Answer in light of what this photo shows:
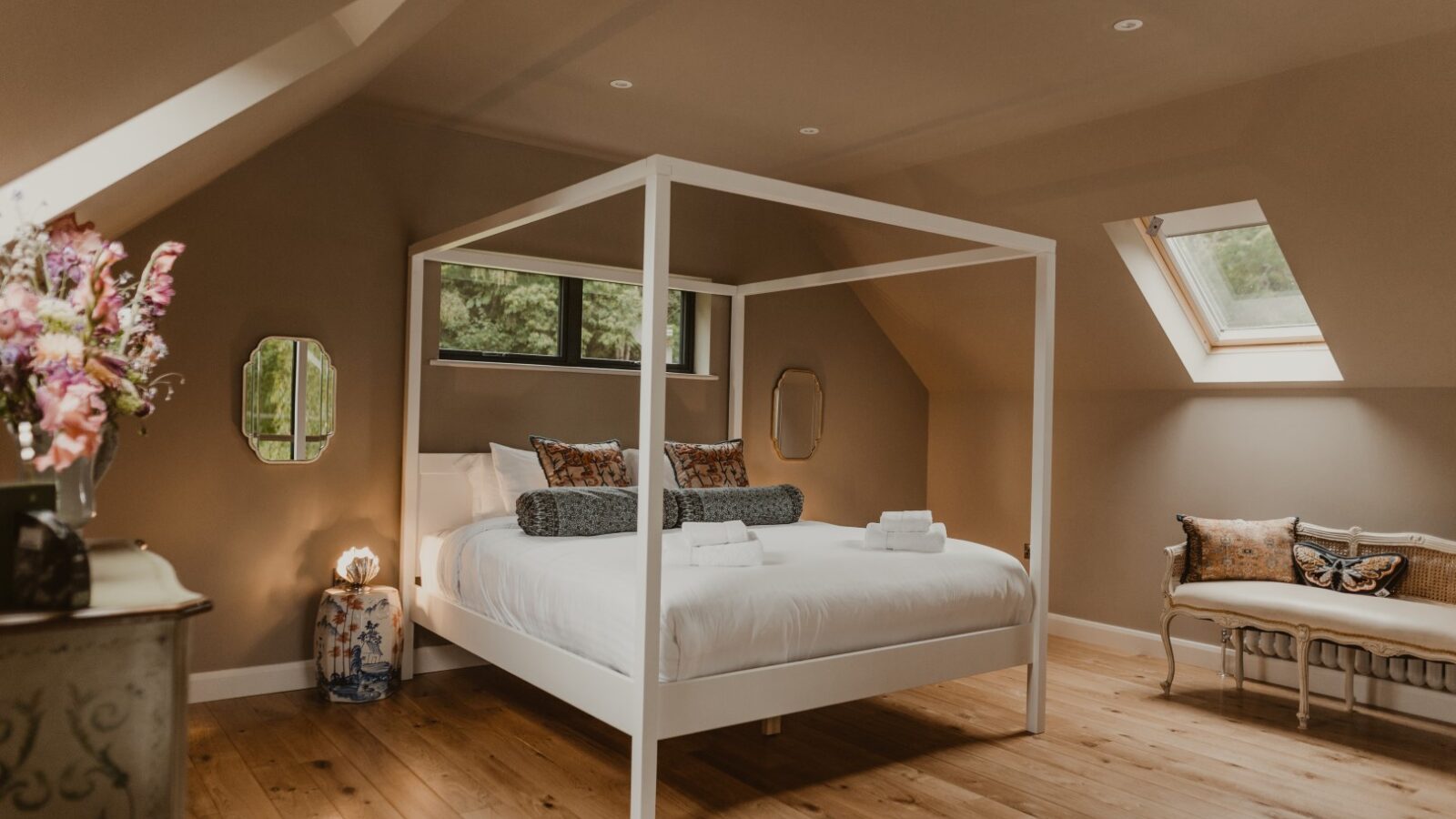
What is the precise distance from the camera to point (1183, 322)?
17.2 feet

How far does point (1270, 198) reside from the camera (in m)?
4.23

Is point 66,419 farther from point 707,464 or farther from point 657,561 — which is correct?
point 707,464

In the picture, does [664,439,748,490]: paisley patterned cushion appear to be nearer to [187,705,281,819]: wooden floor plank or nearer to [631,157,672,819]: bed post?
[631,157,672,819]: bed post

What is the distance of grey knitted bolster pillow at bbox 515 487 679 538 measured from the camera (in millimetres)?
4109

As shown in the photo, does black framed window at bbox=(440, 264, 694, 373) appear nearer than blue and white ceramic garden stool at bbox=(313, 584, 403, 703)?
No

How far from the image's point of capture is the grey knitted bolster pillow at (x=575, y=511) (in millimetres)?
4109

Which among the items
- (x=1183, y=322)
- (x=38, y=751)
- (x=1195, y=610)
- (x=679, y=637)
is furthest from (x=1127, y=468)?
(x=38, y=751)

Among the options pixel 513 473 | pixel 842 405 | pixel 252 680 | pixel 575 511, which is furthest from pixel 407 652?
pixel 842 405

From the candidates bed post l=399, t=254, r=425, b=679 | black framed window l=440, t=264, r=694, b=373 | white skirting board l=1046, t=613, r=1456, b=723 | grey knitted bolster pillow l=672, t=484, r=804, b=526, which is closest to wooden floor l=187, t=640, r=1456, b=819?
white skirting board l=1046, t=613, r=1456, b=723

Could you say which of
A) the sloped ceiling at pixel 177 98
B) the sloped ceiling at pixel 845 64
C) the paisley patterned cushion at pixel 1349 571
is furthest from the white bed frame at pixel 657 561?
the paisley patterned cushion at pixel 1349 571

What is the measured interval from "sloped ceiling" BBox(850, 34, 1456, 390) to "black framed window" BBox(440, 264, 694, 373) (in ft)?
5.10

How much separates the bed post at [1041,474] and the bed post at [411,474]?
267 centimetres

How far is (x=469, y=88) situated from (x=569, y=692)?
2.52 meters

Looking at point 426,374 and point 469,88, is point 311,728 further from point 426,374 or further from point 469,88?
point 469,88
